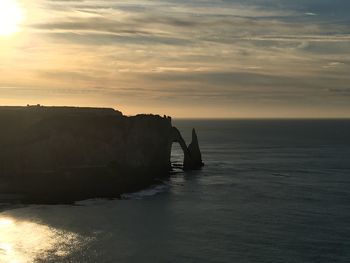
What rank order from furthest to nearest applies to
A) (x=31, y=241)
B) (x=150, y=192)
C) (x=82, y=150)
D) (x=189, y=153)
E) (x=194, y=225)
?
1. (x=189, y=153)
2. (x=82, y=150)
3. (x=150, y=192)
4. (x=194, y=225)
5. (x=31, y=241)

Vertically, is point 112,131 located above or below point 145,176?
above

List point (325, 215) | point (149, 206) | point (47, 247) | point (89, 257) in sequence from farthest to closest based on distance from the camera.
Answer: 1. point (149, 206)
2. point (325, 215)
3. point (47, 247)
4. point (89, 257)

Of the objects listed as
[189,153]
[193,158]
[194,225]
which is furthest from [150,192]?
[193,158]

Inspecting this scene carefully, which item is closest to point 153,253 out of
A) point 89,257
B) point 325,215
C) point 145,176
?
point 89,257

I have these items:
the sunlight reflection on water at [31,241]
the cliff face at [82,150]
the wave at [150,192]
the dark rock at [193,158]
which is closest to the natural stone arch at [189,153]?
the dark rock at [193,158]

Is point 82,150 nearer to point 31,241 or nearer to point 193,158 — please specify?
point 193,158

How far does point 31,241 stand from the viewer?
48.3 m

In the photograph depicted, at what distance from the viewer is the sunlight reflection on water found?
4400 cm

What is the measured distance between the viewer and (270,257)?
43562 millimetres

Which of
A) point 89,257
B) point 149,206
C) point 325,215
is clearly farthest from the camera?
point 149,206

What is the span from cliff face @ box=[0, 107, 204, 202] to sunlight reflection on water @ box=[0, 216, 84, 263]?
899 inches

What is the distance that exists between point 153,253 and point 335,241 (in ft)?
58.3

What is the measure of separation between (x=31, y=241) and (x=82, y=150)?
43247mm

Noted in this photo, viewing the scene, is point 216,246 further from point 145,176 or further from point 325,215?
point 145,176
